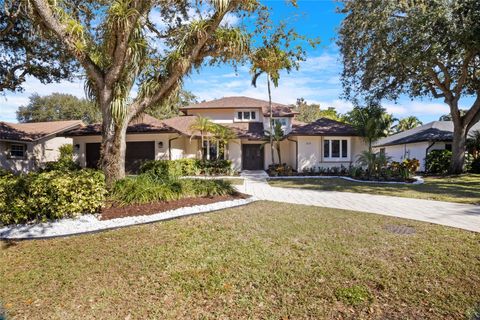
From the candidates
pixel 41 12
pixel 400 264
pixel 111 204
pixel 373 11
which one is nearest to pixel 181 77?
pixel 41 12

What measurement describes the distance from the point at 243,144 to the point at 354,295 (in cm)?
2095

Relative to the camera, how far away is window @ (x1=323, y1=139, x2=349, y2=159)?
22.0 metres

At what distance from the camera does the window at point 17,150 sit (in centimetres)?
2227

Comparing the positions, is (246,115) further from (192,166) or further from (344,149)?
(344,149)

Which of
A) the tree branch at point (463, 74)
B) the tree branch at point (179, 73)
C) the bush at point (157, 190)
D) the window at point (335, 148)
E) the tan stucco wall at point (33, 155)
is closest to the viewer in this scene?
the bush at point (157, 190)

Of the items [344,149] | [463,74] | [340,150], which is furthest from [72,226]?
[463,74]

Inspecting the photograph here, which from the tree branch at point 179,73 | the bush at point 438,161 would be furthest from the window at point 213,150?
the bush at point 438,161

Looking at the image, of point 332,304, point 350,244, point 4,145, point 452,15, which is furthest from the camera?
point 4,145

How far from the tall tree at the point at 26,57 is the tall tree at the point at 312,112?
37935mm

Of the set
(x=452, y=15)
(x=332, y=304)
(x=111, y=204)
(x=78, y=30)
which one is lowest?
(x=332, y=304)

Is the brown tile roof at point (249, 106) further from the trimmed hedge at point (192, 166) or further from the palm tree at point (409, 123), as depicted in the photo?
the palm tree at point (409, 123)

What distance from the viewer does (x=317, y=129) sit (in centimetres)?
2175

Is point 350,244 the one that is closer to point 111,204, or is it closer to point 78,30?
point 111,204

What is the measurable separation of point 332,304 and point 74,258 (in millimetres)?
4582
